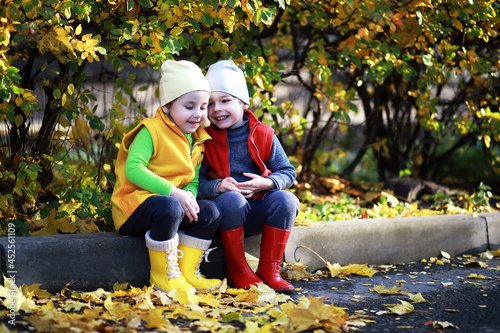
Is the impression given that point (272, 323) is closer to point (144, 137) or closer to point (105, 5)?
point (144, 137)

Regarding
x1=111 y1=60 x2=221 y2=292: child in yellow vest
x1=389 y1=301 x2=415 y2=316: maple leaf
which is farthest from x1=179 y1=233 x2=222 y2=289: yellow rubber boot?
x1=389 y1=301 x2=415 y2=316: maple leaf

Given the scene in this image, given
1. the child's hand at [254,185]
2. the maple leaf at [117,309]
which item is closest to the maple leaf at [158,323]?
the maple leaf at [117,309]

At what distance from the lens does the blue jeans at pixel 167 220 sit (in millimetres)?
2693

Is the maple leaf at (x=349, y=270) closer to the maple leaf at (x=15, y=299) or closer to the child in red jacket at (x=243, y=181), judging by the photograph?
the child in red jacket at (x=243, y=181)

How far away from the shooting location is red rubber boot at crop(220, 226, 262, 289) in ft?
9.64

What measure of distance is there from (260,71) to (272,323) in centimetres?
198

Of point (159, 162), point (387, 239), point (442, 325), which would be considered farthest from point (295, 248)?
point (442, 325)

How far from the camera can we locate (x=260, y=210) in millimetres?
Answer: 3059

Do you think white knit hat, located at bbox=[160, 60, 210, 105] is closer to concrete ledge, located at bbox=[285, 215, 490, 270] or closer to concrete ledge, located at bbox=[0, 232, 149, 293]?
concrete ledge, located at bbox=[0, 232, 149, 293]

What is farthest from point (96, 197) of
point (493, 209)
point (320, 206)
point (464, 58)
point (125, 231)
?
point (493, 209)

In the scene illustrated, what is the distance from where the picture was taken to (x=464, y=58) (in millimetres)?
4367

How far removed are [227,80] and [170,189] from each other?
2.41 feet

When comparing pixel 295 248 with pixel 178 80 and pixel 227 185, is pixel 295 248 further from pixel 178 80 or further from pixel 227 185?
pixel 178 80

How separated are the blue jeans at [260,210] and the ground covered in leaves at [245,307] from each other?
0.36 metres
